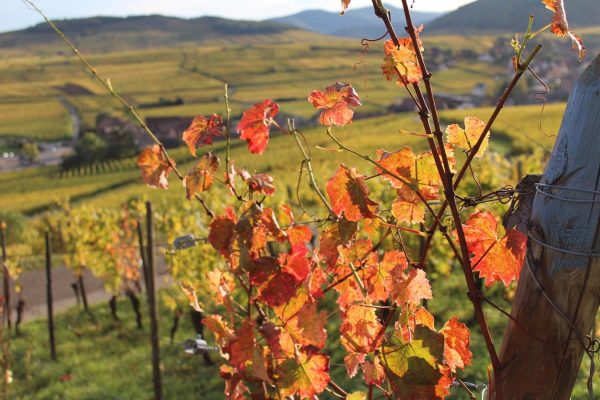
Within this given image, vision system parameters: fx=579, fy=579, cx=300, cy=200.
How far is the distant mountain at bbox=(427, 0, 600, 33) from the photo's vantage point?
114 meters

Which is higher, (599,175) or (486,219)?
(599,175)

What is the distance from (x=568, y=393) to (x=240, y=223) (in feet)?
2.18

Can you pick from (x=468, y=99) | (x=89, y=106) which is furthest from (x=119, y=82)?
(x=468, y=99)

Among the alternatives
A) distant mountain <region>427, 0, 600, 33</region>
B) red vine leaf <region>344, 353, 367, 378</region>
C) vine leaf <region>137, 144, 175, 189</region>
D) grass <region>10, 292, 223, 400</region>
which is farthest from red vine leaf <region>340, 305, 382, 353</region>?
distant mountain <region>427, 0, 600, 33</region>

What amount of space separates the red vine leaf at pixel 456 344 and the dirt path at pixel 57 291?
8095 mm

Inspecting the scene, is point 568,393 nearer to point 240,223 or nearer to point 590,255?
point 590,255

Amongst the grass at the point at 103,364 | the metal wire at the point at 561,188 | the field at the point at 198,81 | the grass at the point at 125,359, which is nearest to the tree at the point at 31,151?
the field at the point at 198,81

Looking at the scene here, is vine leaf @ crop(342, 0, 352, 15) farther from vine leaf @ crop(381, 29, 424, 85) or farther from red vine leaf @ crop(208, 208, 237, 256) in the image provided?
red vine leaf @ crop(208, 208, 237, 256)

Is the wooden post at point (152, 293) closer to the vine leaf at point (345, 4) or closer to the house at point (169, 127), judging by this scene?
the vine leaf at point (345, 4)

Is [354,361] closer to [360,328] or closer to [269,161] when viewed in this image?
[360,328]

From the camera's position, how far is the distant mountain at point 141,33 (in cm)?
14800

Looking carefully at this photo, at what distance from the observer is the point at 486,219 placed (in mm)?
1083

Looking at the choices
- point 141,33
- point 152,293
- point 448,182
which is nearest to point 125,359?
point 152,293

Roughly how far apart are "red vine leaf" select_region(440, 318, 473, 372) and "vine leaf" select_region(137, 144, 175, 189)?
0.68 meters
